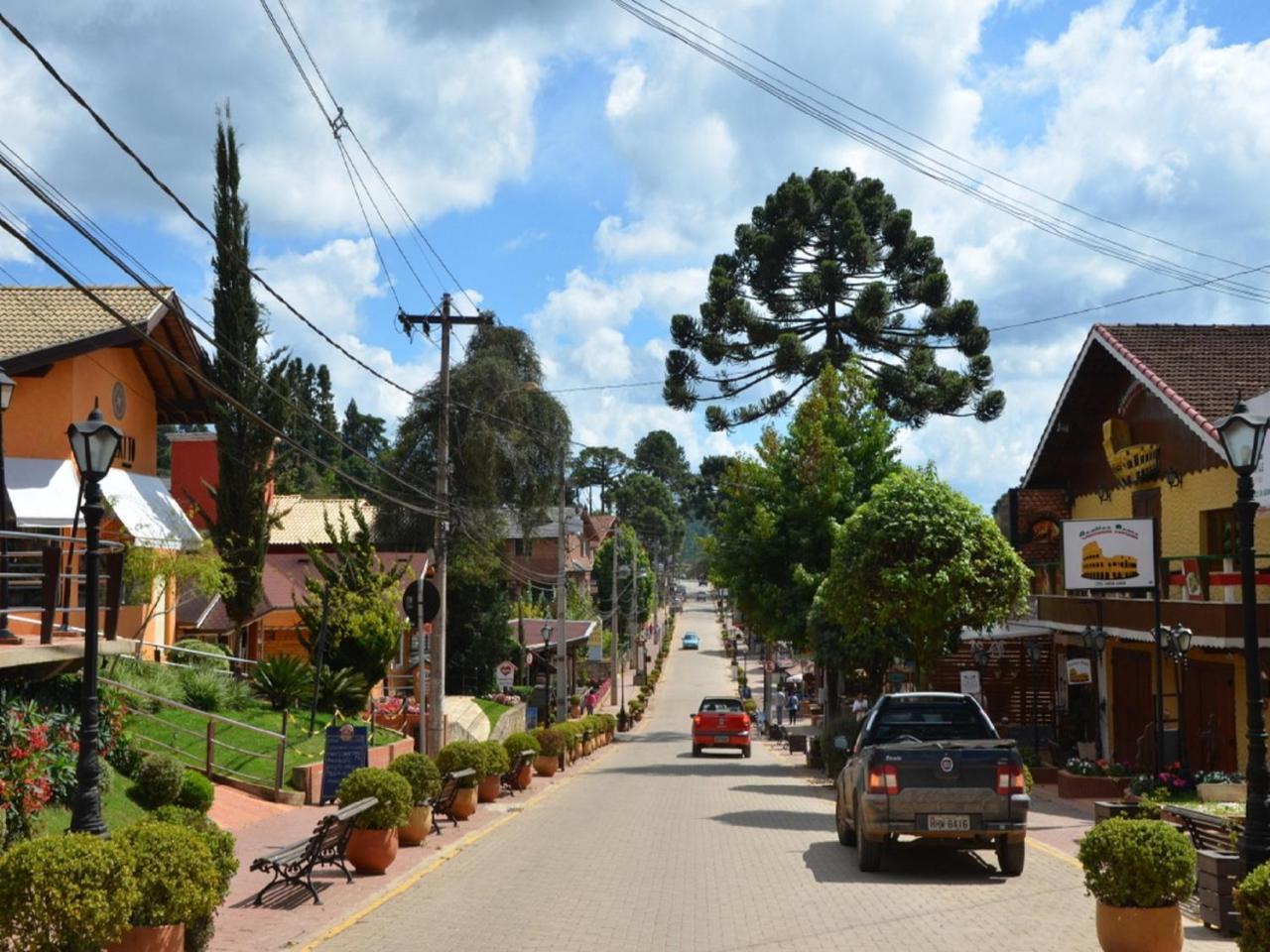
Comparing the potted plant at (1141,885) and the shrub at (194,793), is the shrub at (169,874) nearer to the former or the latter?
the potted plant at (1141,885)

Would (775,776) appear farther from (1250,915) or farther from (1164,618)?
(1250,915)

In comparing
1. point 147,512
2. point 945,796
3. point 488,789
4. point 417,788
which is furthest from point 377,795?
point 147,512

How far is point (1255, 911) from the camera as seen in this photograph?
21.5 feet

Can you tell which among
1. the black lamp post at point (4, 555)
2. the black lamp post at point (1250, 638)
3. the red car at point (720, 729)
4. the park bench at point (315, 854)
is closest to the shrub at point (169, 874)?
the park bench at point (315, 854)

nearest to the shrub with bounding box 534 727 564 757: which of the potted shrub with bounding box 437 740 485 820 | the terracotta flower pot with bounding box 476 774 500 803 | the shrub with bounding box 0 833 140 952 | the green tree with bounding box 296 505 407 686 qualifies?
the green tree with bounding box 296 505 407 686

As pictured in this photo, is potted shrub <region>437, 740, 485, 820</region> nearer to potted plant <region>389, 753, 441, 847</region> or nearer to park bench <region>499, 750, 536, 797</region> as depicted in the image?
potted plant <region>389, 753, 441, 847</region>

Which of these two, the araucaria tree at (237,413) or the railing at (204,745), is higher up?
the araucaria tree at (237,413)

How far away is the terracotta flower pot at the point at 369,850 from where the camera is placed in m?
14.3

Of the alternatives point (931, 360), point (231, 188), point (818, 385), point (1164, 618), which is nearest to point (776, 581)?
point (818, 385)

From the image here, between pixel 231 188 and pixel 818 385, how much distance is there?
17219 millimetres

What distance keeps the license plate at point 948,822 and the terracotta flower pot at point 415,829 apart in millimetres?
6507

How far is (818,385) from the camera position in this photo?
38.4 metres

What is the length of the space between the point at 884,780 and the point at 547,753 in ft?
60.6

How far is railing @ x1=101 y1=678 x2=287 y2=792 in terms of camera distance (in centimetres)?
2068
